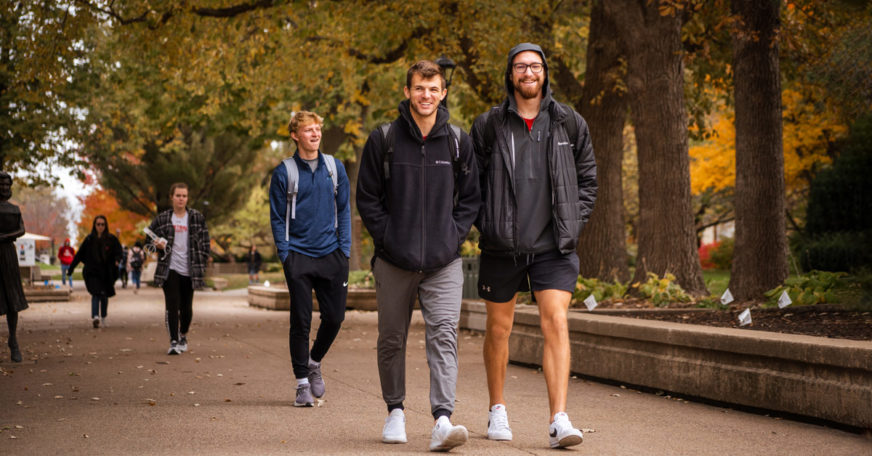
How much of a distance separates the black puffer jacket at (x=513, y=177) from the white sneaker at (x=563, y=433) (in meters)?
0.92

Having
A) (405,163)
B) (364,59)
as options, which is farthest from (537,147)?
(364,59)

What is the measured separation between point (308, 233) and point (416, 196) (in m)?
1.98

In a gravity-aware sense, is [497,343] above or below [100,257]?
below

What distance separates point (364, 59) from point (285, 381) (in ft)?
38.6

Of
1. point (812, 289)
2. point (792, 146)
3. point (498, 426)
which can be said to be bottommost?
point (498, 426)

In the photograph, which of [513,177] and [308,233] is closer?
[513,177]

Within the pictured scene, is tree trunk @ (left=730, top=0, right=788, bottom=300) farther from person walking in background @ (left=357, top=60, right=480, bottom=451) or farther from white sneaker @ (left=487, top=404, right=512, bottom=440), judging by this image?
person walking in background @ (left=357, top=60, right=480, bottom=451)

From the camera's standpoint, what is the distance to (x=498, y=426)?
597 centimetres

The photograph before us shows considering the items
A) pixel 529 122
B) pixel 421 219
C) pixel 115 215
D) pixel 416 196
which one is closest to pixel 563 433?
pixel 421 219

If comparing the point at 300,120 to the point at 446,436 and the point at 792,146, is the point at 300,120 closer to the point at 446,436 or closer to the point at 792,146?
the point at 446,436

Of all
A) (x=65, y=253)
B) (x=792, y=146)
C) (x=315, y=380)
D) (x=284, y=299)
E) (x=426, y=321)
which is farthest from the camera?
(x=65, y=253)

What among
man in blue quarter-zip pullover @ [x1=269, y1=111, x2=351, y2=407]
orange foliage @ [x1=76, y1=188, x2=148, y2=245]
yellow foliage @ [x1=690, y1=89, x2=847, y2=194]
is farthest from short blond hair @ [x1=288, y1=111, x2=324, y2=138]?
orange foliage @ [x1=76, y1=188, x2=148, y2=245]

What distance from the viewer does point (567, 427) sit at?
5.57 meters

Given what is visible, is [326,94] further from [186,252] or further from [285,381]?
[285,381]
